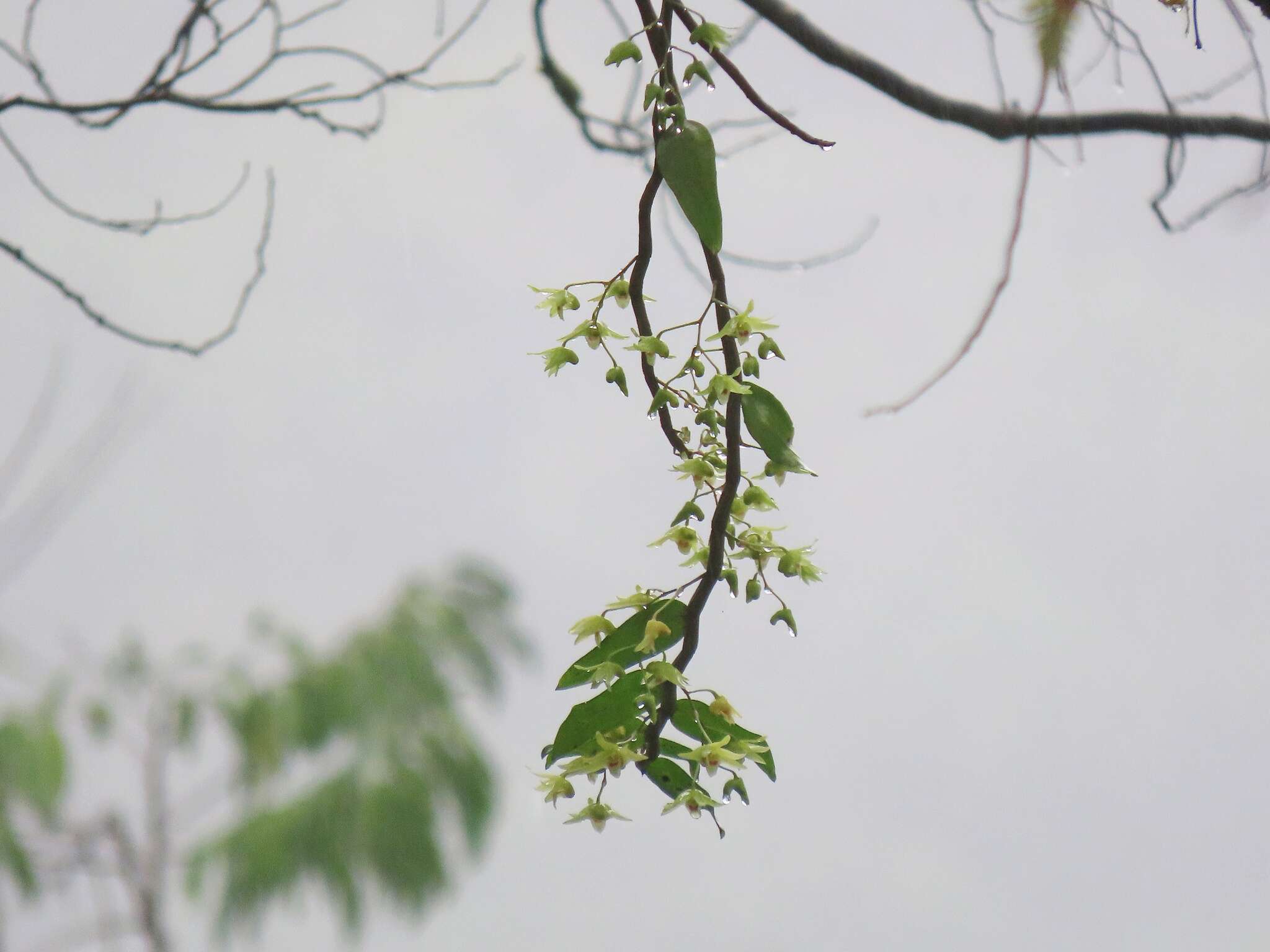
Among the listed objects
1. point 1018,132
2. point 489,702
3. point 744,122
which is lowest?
point 1018,132

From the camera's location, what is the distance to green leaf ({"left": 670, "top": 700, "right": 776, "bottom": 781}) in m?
0.29

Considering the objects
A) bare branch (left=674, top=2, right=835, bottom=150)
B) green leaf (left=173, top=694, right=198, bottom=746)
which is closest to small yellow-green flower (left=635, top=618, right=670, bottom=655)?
bare branch (left=674, top=2, right=835, bottom=150)

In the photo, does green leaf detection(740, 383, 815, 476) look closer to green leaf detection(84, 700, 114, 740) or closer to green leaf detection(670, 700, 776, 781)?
green leaf detection(670, 700, 776, 781)

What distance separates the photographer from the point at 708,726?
11.4 inches

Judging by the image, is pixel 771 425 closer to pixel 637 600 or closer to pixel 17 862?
pixel 637 600

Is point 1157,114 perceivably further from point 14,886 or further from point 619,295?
point 14,886

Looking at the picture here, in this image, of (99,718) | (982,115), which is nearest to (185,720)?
(99,718)

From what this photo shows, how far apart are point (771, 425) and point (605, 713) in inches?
3.0

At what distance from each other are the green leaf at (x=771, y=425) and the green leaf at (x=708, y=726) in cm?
6

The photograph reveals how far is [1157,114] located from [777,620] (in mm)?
290

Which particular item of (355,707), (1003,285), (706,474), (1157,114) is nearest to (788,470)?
(706,474)

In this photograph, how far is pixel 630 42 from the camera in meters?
0.31

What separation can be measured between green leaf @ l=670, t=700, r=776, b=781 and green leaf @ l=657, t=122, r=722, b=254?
112mm

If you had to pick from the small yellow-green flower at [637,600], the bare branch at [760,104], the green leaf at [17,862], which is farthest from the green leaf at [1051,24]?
the green leaf at [17,862]
